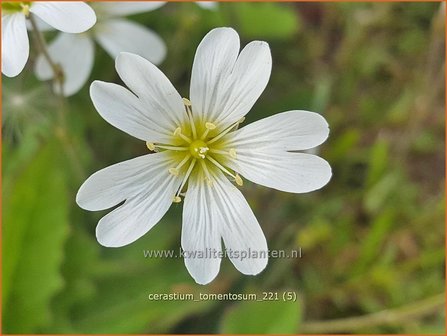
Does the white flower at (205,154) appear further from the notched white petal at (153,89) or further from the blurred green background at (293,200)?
the blurred green background at (293,200)

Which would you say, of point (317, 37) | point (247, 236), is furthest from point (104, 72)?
point (247, 236)

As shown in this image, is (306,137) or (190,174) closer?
(306,137)

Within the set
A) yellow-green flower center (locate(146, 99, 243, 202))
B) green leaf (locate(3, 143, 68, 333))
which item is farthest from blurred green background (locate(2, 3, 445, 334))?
yellow-green flower center (locate(146, 99, 243, 202))

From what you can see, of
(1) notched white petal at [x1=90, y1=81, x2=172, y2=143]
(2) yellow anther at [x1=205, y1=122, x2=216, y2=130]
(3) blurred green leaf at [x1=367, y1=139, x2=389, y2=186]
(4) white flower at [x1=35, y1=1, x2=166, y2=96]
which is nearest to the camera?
(1) notched white petal at [x1=90, y1=81, x2=172, y2=143]

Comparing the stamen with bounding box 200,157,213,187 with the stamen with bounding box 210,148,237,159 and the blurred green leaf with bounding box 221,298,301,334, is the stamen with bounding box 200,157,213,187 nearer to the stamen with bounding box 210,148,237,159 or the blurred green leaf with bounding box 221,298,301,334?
the stamen with bounding box 210,148,237,159

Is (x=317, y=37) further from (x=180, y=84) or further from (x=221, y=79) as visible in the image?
(x=221, y=79)

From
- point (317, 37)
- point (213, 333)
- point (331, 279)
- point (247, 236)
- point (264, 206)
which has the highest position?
point (317, 37)

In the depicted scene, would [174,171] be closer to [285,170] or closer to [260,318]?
[285,170]

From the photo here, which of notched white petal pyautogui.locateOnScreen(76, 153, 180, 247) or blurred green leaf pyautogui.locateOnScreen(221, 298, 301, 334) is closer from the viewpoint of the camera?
notched white petal pyautogui.locateOnScreen(76, 153, 180, 247)
